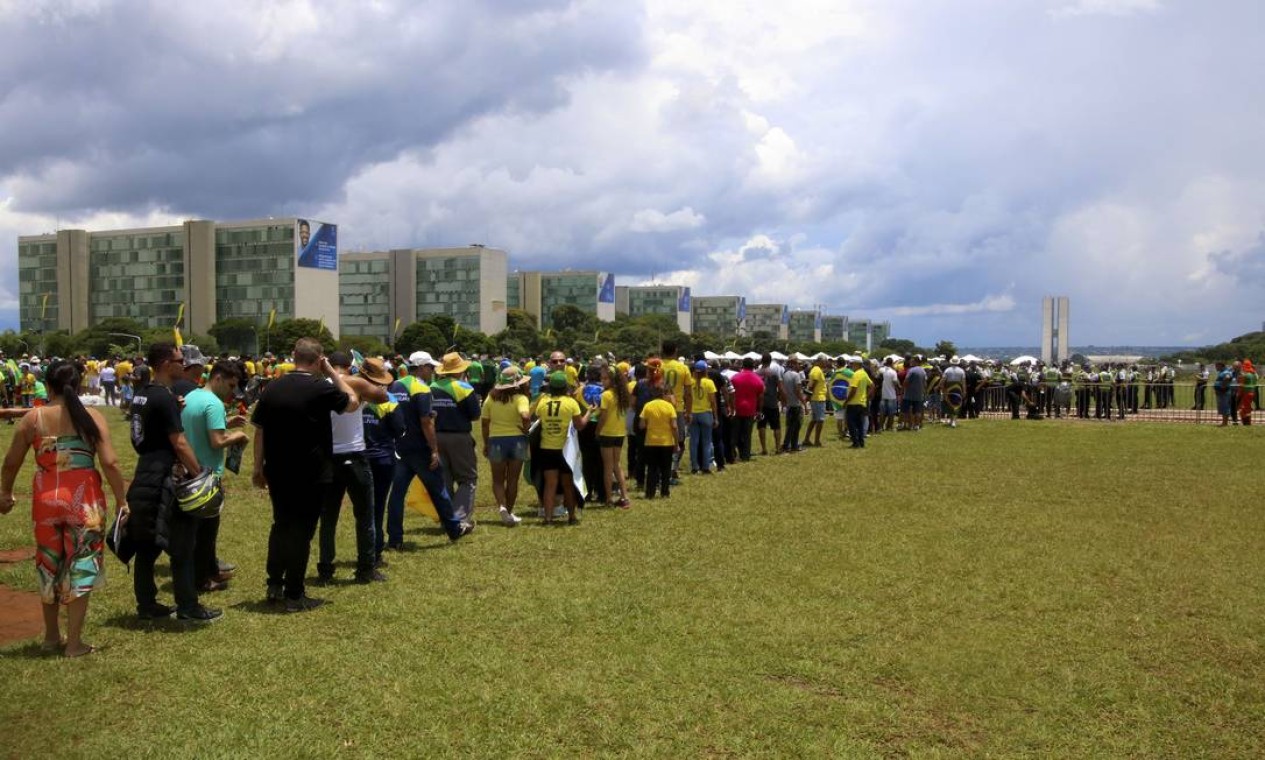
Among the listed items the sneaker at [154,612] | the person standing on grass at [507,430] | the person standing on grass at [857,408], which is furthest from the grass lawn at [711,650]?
the person standing on grass at [857,408]

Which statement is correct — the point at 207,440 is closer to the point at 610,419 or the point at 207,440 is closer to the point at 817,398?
the point at 610,419

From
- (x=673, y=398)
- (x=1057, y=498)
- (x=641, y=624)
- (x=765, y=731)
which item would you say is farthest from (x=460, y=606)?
(x=1057, y=498)

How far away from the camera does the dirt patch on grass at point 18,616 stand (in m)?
6.26

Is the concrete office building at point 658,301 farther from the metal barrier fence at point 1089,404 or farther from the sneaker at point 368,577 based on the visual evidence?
the sneaker at point 368,577

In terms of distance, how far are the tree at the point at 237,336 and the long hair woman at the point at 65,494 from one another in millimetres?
88395

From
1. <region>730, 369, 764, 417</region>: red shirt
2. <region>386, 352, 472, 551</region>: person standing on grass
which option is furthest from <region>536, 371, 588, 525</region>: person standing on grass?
<region>730, 369, 764, 417</region>: red shirt

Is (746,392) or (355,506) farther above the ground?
Result: (746,392)

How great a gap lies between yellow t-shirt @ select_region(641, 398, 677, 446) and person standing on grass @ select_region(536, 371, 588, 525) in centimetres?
169

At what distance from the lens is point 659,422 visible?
39.0 feet

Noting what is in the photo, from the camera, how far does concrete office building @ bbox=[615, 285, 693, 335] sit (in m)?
174

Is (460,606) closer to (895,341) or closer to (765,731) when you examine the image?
(765,731)

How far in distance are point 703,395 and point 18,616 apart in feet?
30.3

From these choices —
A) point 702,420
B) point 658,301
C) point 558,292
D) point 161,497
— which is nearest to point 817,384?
point 702,420

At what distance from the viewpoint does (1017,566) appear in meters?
8.13
